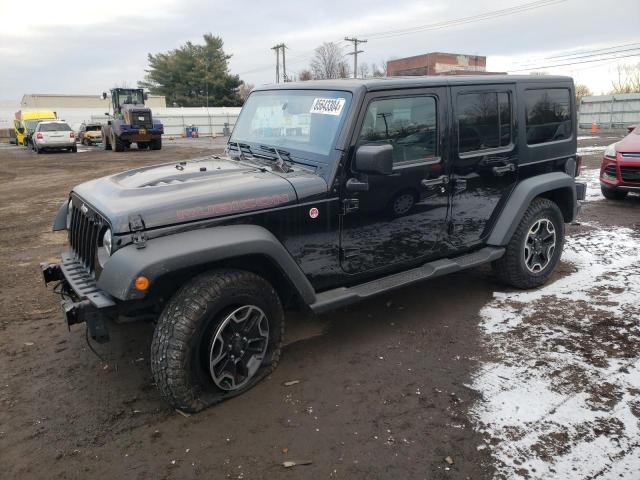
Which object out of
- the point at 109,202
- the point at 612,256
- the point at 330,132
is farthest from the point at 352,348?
the point at 612,256

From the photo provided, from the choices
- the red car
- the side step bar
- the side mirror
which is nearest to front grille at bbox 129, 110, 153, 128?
the red car

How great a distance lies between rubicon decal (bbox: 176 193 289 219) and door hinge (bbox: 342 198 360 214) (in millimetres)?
443

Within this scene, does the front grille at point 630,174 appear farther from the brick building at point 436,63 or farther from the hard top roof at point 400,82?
the brick building at point 436,63

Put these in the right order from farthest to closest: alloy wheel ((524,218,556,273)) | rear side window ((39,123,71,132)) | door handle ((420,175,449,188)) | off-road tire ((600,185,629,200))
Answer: rear side window ((39,123,71,132))
off-road tire ((600,185,629,200))
alloy wheel ((524,218,556,273))
door handle ((420,175,449,188))

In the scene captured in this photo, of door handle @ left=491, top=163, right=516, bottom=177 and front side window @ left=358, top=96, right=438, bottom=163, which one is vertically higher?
front side window @ left=358, top=96, right=438, bottom=163

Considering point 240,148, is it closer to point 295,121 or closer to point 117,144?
point 295,121

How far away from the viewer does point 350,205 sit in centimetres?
346

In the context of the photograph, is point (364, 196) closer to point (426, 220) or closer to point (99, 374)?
point (426, 220)

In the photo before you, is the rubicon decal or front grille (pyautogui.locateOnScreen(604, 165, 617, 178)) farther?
front grille (pyautogui.locateOnScreen(604, 165, 617, 178))

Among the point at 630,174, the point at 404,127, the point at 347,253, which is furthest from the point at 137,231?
the point at 630,174

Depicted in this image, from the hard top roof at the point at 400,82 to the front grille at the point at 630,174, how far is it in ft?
15.8

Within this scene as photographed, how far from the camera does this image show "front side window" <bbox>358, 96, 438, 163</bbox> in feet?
11.6

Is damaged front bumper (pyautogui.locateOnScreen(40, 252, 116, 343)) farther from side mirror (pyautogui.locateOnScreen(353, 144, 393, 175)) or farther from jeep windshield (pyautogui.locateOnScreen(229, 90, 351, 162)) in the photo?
side mirror (pyautogui.locateOnScreen(353, 144, 393, 175))

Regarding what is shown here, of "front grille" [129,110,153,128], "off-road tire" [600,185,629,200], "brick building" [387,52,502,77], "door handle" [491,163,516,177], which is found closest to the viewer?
"door handle" [491,163,516,177]
